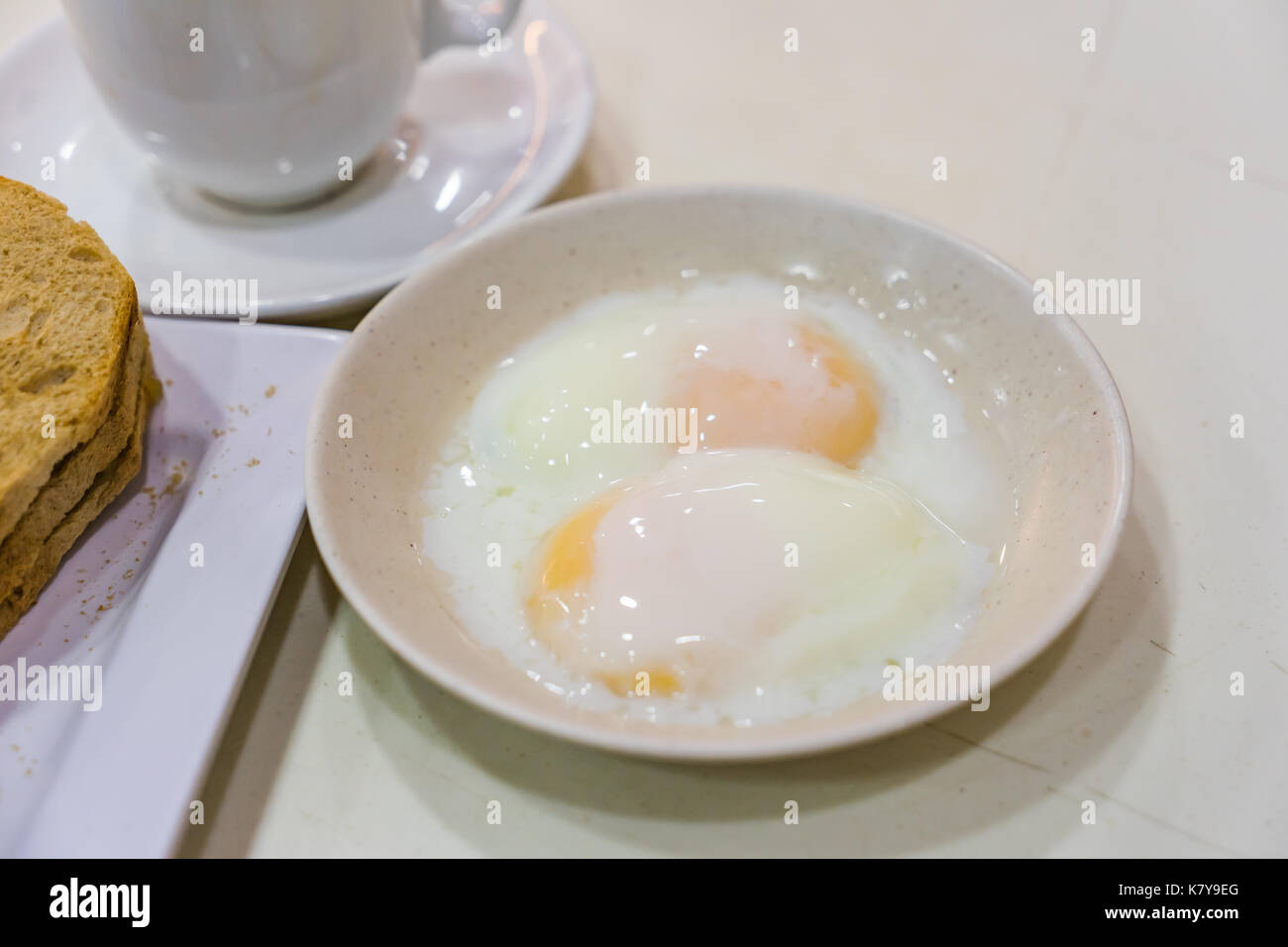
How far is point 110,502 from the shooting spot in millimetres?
1106

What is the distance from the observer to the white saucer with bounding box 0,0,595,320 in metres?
1.34

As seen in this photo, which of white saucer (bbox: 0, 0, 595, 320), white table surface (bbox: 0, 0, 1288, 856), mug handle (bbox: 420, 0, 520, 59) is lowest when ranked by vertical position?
white table surface (bbox: 0, 0, 1288, 856)

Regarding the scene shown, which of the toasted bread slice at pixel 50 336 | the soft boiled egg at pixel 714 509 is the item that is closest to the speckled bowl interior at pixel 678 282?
the soft boiled egg at pixel 714 509

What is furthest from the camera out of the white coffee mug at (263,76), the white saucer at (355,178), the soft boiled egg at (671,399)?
the white saucer at (355,178)

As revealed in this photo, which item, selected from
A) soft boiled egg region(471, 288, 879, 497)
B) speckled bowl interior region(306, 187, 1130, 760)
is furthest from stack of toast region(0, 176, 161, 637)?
soft boiled egg region(471, 288, 879, 497)

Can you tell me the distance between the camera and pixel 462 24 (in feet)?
4.72

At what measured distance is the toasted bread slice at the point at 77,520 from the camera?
988 millimetres

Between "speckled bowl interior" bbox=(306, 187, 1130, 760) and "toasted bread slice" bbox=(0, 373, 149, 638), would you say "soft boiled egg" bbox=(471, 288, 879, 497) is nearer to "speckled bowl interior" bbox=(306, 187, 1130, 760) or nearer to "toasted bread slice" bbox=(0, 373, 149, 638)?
"speckled bowl interior" bbox=(306, 187, 1130, 760)

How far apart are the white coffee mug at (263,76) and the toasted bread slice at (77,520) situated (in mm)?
400

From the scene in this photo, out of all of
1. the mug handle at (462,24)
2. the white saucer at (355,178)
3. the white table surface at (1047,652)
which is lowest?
the white table surface at (1047,652)

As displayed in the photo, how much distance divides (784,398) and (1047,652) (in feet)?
1.25

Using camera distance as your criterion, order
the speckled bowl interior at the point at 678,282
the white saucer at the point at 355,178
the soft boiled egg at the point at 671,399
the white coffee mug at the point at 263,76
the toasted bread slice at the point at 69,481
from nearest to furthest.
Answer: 1. the speckled bowl interior at the point at 678,282
2. the toasted bread slice at the point at 69,481
3. the soft boiled egg at the point at 671,399
4. the white coffee mug at the point at 263,76
5. the white saucer at the point at 355,178

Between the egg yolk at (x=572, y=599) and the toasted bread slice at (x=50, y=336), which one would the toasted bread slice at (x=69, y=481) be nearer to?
the toasted bread slice at (x=50, y=336)

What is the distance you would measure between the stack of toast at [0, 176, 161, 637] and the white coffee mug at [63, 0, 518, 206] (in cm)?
20
